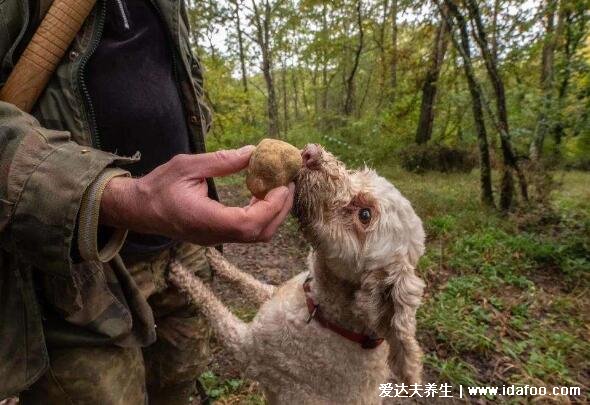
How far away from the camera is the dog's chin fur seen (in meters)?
2.12

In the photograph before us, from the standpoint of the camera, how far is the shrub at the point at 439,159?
1198cm

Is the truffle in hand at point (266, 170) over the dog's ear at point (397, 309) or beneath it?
over

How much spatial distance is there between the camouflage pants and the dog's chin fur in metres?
0.89

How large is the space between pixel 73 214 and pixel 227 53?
1924 centimetres

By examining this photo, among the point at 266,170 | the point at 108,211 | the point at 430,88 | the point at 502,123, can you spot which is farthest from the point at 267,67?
the point at 108,211

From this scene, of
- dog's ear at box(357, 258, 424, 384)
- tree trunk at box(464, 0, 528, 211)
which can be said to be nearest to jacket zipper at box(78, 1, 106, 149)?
dog's ear at box(357, 258, 424, 384)

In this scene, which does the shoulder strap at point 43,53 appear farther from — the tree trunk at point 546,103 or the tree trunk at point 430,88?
the tree trunk at point 430,88

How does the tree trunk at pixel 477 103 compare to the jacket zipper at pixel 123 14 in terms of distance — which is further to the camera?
the tree trunk at pixel 477 103

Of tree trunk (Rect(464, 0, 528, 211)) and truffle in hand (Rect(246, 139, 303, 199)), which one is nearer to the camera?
truffle in hand (Rect(246, 139, 303, 199))

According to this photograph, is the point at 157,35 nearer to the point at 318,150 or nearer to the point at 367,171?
the point at 318,150

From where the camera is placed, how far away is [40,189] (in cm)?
103

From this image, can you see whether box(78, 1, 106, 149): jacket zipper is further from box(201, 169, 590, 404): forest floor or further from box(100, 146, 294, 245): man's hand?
box(201, 169, 590, 404): forest floor

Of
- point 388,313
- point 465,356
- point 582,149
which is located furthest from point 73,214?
point 582,149

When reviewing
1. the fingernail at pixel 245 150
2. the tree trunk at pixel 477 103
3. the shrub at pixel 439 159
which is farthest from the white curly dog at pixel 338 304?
the shrub at pixel 439 159
